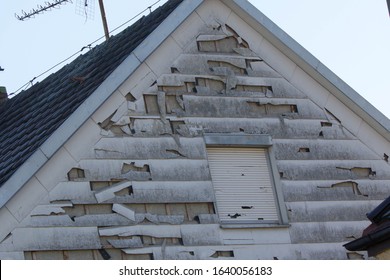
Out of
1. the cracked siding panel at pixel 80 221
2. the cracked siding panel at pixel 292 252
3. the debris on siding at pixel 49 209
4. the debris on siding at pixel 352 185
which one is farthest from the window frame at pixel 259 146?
the debris on siding at pixel 49 209

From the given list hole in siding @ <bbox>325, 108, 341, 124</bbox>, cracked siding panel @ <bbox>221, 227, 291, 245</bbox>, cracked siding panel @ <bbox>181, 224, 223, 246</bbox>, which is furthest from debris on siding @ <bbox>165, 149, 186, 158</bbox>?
hole in siding @ <bbox>325, 108, 341, 124</bbox>

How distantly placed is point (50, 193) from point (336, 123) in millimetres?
4337

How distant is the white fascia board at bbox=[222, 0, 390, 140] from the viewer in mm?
15906

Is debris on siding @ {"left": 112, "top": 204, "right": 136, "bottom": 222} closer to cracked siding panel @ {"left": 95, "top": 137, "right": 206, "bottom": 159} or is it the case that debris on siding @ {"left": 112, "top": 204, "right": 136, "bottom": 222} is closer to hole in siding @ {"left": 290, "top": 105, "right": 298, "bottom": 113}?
cracked siding panel @ {"left": 95, "top": 137, "right": 206, "bottom": 159}

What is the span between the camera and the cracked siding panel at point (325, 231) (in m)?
15.2

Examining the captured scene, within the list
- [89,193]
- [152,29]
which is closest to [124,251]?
[89,193]

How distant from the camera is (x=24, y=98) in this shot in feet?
60.1

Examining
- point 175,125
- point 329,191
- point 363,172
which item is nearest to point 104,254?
point 175,125

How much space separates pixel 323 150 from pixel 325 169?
10.9 inches

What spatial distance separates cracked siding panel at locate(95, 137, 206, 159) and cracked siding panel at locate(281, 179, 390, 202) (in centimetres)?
128

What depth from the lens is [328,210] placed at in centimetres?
1549

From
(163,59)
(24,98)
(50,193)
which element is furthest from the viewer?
(24,98)

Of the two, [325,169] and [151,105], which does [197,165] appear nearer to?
[151,105]

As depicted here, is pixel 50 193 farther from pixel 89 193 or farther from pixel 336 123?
pixel 336 123
